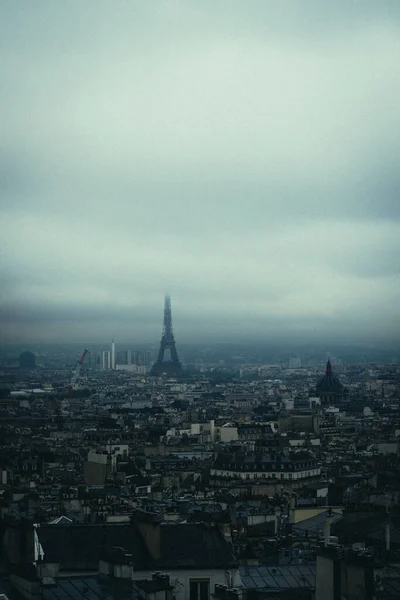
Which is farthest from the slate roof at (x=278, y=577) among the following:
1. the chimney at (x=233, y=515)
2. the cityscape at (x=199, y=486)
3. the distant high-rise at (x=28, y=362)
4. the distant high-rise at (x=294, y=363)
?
the distant high-rise at (x=294, y=363)

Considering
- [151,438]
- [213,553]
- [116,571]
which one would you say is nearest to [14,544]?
[116,571]

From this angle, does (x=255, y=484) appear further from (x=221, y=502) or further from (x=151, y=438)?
(x=151, y=438)

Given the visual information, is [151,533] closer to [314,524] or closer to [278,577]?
[278,577]

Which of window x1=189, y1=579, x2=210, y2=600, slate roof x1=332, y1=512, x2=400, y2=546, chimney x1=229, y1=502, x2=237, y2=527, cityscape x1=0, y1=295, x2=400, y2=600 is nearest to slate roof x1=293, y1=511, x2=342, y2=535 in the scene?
cityscape x1=0, y1=295, x2=400, y2=600

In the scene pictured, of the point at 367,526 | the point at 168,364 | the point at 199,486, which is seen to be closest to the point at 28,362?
the point at 199,486

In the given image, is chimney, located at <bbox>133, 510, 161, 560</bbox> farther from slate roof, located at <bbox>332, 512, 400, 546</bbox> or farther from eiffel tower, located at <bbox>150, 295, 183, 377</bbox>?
eiffel tower, located at <bbox>150, 295, 183, 377</bbox>

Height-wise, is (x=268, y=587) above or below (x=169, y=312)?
below
